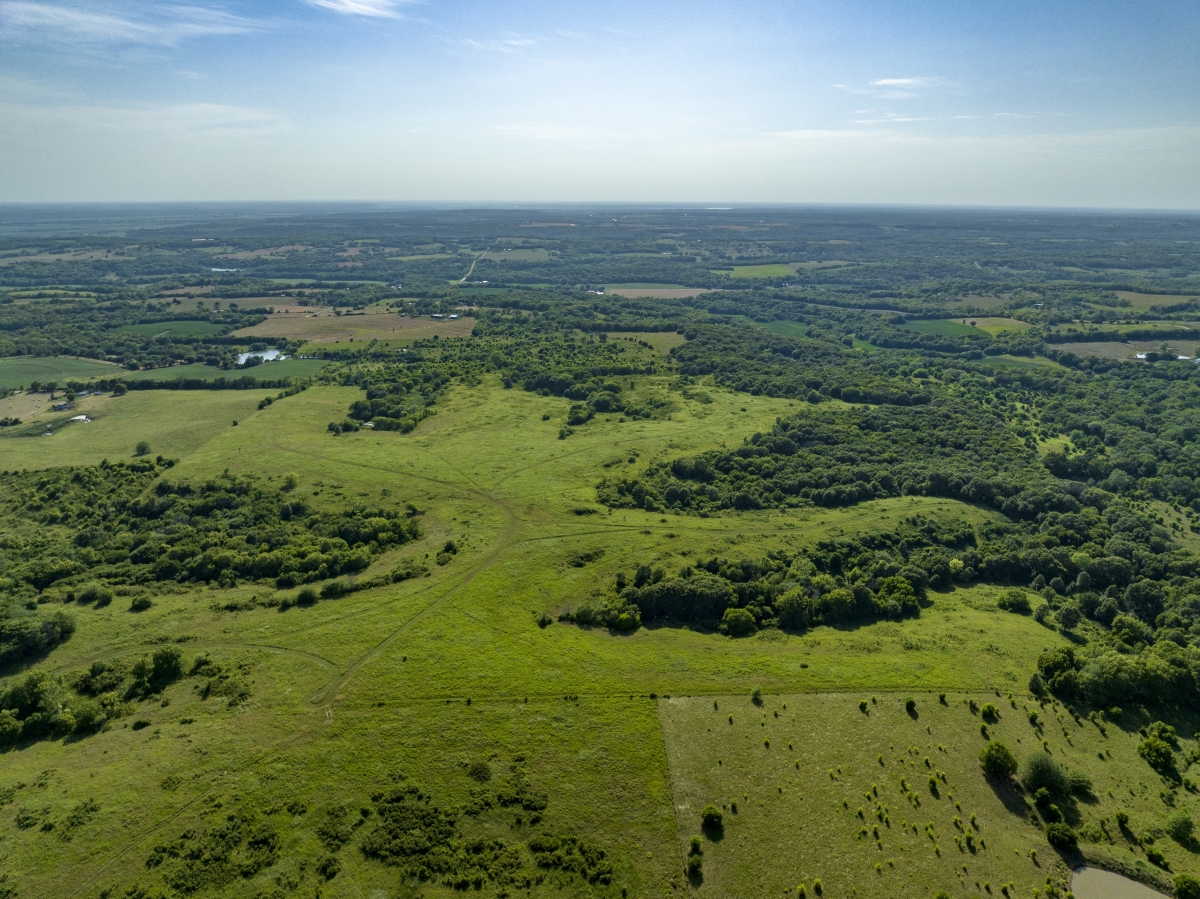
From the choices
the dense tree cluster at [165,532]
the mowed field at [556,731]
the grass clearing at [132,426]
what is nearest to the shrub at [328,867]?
the mowed field at [556,731]

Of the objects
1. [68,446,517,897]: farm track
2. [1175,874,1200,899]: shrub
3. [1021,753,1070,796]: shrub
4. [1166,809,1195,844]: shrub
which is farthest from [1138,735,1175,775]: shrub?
[68,446,517,897]: farm track

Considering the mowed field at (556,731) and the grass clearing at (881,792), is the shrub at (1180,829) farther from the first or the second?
the mowed field at (556,731)

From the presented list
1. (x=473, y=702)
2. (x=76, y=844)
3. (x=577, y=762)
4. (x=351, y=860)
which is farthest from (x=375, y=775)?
(x=76, y=844)

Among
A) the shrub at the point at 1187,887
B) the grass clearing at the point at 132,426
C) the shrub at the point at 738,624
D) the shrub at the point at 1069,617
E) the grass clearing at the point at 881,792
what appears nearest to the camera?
the shrub at the point at 1187,887

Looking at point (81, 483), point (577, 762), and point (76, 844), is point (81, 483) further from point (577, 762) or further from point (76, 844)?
point (577, 762)

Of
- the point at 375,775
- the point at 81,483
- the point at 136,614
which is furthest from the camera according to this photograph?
the point at 81,483

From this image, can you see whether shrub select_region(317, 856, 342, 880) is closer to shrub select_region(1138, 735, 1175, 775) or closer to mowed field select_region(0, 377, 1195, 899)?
mowed field select_region(0, 377, 1195, 899)
